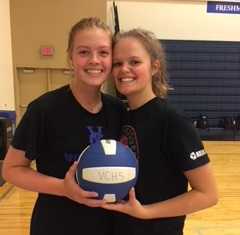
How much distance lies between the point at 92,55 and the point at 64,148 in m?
0.34

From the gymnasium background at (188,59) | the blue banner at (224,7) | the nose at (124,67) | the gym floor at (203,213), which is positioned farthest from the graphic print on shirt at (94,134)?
the blue banner at (224,7)

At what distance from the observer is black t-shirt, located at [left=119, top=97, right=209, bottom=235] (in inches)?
44.5

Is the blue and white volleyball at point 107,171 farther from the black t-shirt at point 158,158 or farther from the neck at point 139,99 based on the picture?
the neck at point 139,99

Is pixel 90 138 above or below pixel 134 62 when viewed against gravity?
below

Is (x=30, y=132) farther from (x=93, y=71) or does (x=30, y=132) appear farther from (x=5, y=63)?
(x=5, y=63)

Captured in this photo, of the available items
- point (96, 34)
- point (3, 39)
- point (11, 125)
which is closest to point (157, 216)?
point (96, 34)

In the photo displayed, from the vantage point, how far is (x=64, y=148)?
123 centimetres

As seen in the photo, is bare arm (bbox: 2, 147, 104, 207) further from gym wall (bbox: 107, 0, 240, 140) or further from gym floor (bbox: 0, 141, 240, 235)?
gym wall (bbox: 107, 0, 240, 140)

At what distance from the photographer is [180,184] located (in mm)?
1196

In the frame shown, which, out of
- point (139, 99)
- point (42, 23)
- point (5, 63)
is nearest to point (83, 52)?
point (139, 99)

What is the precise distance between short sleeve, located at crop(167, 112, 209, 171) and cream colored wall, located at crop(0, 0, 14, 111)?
11.4 ft

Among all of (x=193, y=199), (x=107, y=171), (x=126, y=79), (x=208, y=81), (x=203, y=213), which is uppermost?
(x=126, y=79)

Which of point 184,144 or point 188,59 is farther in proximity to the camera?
point 188,59

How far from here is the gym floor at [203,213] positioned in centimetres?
272
